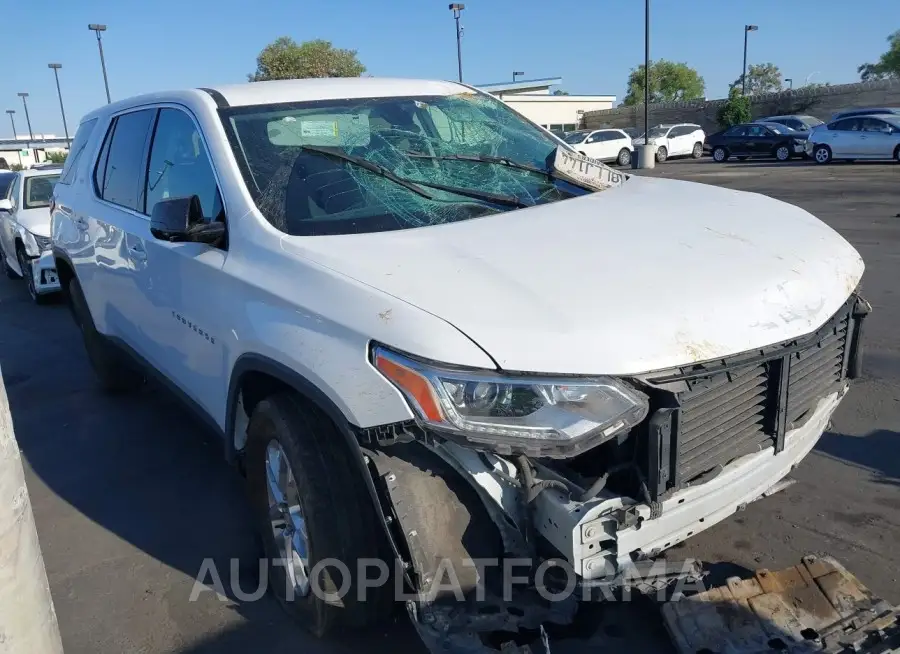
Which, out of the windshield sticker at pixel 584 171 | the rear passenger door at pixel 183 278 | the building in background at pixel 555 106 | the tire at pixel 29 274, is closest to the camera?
the rear passenger door at pixel 183 278

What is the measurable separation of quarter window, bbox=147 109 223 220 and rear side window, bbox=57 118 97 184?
1.50 meters

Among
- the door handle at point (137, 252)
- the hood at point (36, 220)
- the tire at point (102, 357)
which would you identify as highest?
the door handle at point (137, 252)

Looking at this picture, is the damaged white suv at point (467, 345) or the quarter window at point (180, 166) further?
the quarter window at point (180, 166)

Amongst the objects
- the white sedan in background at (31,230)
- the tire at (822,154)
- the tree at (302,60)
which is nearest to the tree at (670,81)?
the tree at (302,60)

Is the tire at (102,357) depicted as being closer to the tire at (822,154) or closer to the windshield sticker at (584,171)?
the windshield sticker at (584,171)

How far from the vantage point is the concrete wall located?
39.2 meters

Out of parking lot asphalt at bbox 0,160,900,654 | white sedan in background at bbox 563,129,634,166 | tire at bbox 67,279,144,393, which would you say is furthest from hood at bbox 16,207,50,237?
white sedan in background at bbox 563,129,634,166

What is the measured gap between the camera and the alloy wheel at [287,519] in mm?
2680

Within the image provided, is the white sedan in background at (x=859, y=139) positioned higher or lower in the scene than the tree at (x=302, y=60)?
lower

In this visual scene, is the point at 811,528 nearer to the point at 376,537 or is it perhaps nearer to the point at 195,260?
the point at 376,537

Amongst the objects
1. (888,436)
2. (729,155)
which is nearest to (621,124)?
(729,155)

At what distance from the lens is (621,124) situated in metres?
50.0

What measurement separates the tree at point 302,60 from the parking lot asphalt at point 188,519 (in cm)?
3584

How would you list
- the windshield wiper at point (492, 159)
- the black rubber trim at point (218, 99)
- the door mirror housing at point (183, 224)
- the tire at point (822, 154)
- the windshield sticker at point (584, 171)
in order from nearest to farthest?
the door mirror housing at point (183, 224), the black rubber trim at point (218, 99), the windshield wiper at point (492, 159), the windshield sticker at point (584, 171), the tire at point (822, 154)
